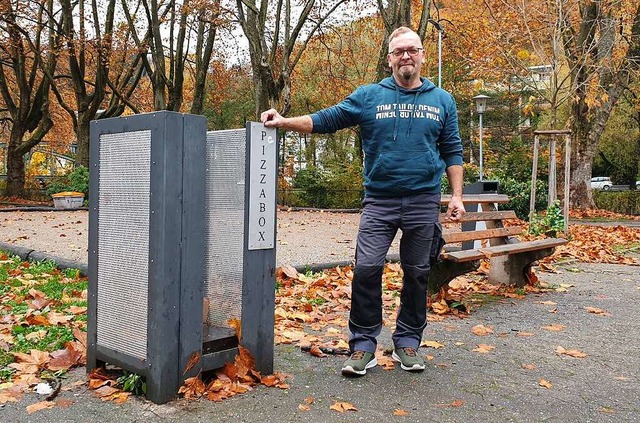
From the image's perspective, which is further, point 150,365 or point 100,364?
point 100,364

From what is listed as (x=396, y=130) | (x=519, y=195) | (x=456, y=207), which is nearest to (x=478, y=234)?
(x=456, y=207)

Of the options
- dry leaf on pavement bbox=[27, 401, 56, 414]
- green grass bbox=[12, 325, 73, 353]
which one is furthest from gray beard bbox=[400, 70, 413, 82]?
green grass bbox=[12, 325, 73, 353]

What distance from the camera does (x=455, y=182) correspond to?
162 inches

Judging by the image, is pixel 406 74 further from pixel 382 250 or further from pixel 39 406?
pixel 39 406

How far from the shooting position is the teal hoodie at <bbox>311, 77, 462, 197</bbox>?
3.81 m

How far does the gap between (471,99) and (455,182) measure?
96.5 feet

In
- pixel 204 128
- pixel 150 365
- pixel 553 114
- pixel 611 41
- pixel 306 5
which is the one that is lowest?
pixel 150 365

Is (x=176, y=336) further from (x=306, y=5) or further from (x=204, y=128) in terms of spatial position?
(x=306, y=5)

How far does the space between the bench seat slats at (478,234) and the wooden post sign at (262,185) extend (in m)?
A: 2.06

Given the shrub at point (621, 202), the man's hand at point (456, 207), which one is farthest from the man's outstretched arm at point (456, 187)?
the shrub at point (621, 202)

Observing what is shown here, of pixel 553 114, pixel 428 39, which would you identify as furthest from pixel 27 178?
pixel 553 114

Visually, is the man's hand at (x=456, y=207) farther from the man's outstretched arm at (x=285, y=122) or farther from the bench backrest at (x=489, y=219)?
the bench backrest at (x=489, y=219)

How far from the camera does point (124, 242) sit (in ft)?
10.9

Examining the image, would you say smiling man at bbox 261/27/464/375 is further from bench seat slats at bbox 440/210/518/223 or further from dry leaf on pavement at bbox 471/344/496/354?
bench seat slats at bbox 440/210/518/223
